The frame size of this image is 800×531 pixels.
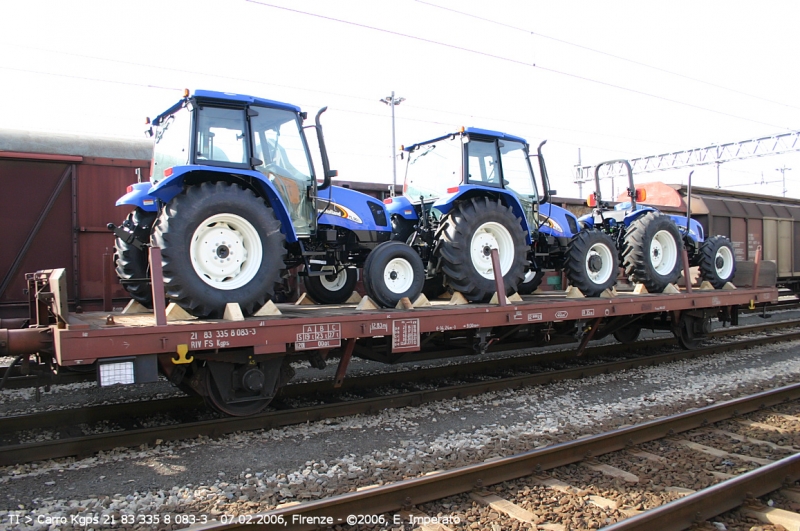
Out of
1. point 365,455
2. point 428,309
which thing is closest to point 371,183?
point 428,309

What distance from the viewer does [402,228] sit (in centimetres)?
809

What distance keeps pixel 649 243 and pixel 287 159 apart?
5.86 metres

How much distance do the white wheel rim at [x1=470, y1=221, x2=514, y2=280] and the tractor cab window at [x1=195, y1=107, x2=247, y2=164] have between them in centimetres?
296

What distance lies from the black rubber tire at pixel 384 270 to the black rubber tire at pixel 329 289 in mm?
1560

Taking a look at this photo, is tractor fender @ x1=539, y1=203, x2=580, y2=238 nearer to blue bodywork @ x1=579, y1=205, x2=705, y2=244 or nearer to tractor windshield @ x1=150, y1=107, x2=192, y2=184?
blue bodywork @ x1=579, y1=205, x2=705, y2=244

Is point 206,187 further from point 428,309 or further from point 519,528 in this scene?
point 519,528

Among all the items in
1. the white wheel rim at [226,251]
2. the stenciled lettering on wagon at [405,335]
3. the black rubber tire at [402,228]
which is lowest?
the stenciled lettering on wagon at [405,335]

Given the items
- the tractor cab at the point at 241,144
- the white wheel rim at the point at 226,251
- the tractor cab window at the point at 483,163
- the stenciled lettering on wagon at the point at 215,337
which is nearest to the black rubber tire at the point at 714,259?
the tractor cab window at the point at 483,163

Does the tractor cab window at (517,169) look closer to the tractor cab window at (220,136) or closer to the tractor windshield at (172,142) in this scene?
the tractor cab window at (220,136)

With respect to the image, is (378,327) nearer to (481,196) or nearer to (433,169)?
(481,196)

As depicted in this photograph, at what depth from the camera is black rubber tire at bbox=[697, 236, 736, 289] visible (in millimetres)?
10391

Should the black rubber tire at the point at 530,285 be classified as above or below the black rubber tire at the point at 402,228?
below

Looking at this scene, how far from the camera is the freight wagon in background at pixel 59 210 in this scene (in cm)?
858

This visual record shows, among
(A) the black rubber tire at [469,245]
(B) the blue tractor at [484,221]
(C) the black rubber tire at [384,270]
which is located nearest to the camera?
(C) the black rubber tire at [384,270]
